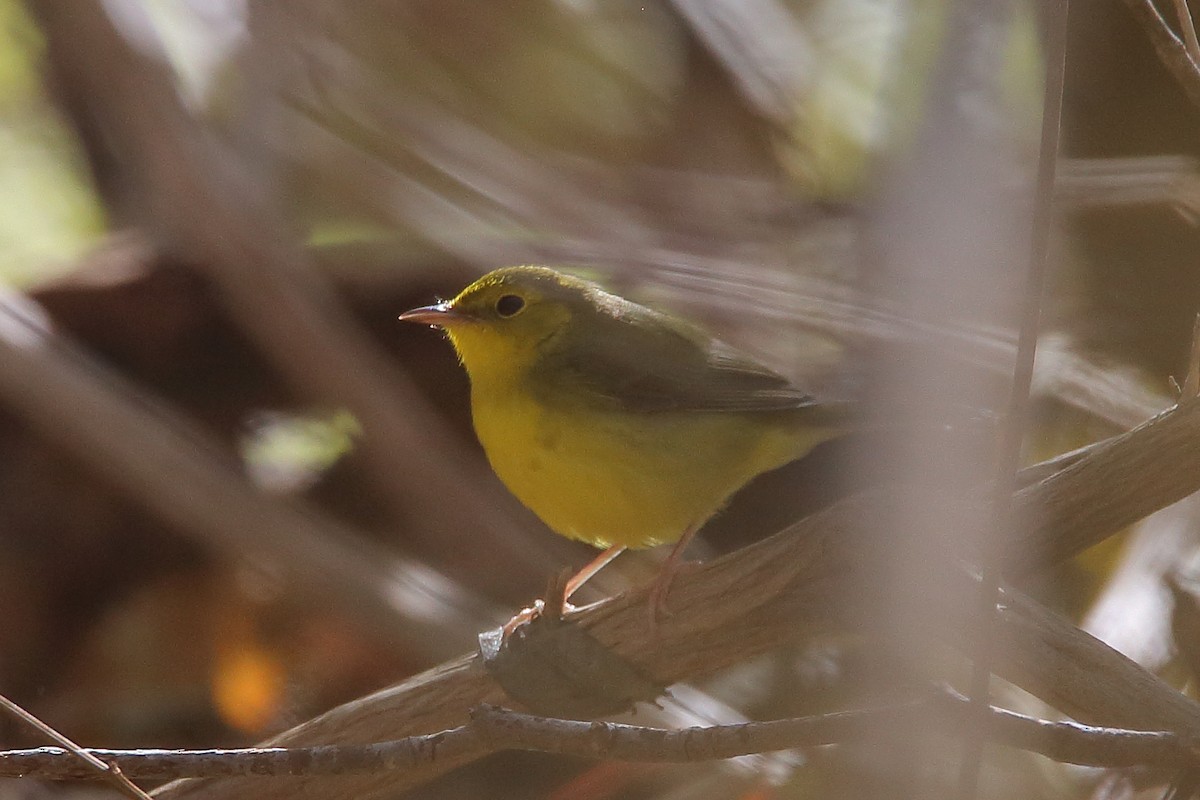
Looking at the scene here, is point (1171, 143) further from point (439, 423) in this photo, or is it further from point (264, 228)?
point (264, 228)

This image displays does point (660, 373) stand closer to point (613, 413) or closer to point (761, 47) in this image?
point (613, 413)

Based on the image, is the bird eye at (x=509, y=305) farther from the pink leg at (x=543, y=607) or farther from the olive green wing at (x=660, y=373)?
the pink leg at (x=543, y=607)

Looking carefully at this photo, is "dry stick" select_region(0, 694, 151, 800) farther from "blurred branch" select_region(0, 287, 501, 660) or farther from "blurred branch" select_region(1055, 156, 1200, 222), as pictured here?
A: "blurred branch" select_region(1055, 156, 1200, 222)

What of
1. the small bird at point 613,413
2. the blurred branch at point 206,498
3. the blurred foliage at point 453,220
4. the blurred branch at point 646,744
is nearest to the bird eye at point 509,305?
the small bird at point 613,413

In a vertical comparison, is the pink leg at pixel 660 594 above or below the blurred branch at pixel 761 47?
below

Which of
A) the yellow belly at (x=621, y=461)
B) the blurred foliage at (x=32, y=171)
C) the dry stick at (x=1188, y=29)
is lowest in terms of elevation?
the yellow belly at (x=621, y=461)

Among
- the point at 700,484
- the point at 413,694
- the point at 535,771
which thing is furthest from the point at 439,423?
the point at 413,694
